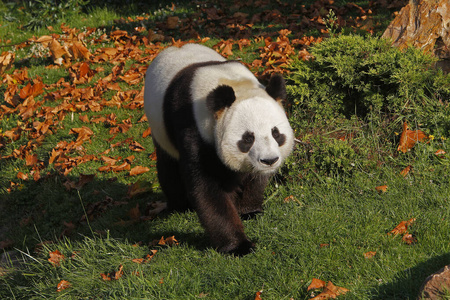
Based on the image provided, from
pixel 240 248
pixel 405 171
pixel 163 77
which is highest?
pixel 163 77

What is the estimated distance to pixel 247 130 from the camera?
3.76m

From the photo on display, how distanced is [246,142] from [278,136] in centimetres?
27

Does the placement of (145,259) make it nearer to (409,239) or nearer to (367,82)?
(409,239)

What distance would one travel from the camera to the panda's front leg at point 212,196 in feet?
13.1

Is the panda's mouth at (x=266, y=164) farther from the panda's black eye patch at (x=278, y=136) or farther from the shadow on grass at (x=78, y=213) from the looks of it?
the shadow on grass at (x=78, y=213)

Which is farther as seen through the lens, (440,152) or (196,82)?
(440,152)

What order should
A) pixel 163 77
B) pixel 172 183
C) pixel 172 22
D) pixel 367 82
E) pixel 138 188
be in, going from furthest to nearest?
pixel 172 22
pixel 138 188
pixel 367 82
pixel 172 183
pixel 163 77

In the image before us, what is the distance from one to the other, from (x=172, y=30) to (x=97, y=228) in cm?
524

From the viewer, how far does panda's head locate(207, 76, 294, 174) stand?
147 inches

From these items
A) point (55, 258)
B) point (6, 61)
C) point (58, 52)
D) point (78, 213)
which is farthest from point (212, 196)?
point (6, 61)

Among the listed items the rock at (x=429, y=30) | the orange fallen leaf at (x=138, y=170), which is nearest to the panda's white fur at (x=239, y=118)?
the orange fallen leaf at (x=138, y=170)

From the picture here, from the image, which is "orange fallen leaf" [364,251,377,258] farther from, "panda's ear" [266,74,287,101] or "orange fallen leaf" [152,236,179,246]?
"orange fallen leaf" [152,236,179,246]

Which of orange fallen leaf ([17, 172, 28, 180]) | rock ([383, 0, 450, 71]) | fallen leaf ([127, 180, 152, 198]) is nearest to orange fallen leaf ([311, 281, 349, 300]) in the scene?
fallen leaf ([127, 180, 152, 198])

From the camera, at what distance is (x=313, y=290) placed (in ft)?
10.7
